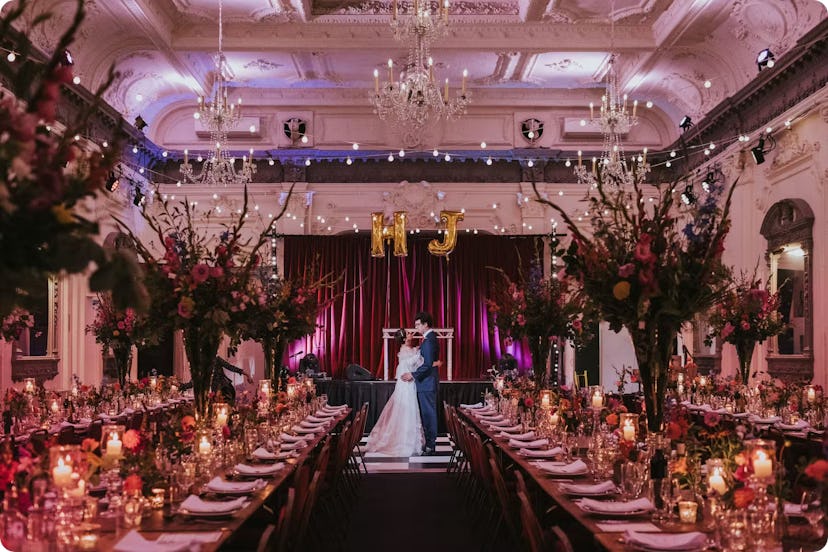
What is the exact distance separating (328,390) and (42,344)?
4123mm

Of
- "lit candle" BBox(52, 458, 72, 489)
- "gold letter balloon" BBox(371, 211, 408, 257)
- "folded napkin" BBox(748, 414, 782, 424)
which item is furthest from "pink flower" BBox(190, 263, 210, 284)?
"gold letter balloon" BBox(371, 211, 408, 257)

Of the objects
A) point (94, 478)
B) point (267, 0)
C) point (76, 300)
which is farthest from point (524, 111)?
point (94, 478)

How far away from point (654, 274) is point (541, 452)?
1.89 meters

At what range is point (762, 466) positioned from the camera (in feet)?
10.4

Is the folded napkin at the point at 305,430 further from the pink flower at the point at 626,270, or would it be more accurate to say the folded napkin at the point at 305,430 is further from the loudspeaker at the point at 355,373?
the loudspeaker at the point at 355,373

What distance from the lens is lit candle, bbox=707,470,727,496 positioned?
3.34 m

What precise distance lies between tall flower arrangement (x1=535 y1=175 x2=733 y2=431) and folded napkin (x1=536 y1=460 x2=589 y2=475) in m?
0.65

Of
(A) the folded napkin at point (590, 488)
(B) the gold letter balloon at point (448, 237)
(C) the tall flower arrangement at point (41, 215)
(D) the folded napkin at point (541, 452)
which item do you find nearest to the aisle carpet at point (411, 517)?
(D) the folded napkin at point (541, 452)

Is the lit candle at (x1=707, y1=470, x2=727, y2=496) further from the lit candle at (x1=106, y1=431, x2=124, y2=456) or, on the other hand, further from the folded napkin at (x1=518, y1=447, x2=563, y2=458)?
the folded napkin at (x1=518, y1=447, x2=563, y2=458)

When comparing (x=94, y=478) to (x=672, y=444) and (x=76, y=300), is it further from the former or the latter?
(x=76, y=300)

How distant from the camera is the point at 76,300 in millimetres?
12906

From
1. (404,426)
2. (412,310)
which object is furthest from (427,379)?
(412,310)

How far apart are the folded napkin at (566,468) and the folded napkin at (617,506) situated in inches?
41.3

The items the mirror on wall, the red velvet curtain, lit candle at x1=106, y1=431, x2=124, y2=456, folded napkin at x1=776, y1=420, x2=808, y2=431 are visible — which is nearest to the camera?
lit candle at x1=106, y1=431, x2=124, y2=456
